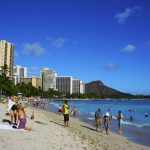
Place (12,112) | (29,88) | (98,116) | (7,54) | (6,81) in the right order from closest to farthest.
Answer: (12,112)
(98,116)
(6,81)
(7,54)
(29,88)

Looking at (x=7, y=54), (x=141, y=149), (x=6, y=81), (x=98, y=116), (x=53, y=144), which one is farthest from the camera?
(x=7, y=54)

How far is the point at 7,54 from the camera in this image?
168 meters

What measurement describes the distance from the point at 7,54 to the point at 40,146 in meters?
160

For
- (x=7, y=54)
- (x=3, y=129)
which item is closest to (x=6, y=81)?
(x=7, y=54)

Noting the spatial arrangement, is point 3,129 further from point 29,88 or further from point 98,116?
point 29,88

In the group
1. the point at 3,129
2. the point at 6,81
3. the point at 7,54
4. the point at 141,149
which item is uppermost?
the point at 7,54

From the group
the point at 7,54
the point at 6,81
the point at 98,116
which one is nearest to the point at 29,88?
the point at 7,54

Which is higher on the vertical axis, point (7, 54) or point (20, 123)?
point (7, 54)

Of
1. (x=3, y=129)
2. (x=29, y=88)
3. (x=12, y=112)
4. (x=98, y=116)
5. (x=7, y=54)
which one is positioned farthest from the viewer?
(x=29, y=88)

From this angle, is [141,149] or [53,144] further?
[141,149]

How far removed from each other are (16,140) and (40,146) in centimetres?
118

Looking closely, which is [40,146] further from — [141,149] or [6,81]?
[6,81]

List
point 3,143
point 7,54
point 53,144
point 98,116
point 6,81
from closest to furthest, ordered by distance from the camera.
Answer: point 3,143
point 53,144
point 98,116
point 6,81
point 7,54

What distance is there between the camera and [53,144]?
41.5ft
